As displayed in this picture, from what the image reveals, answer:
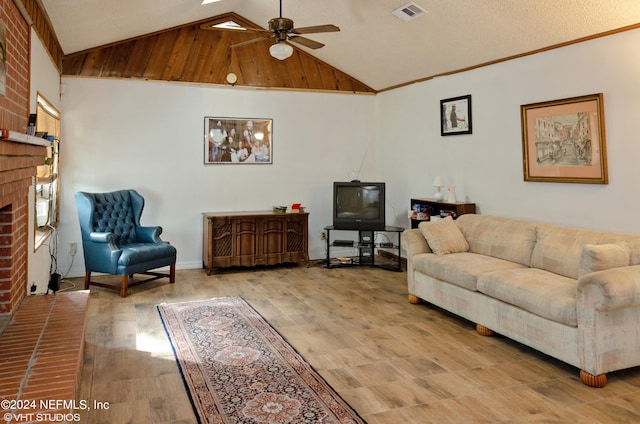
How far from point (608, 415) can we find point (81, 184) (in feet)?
18.6

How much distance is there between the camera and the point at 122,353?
3.30 meters

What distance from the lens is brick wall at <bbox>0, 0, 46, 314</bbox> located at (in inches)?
99.3

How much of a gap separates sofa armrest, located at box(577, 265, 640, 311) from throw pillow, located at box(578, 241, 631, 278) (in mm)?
188

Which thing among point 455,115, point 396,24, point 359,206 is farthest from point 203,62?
point 455,115

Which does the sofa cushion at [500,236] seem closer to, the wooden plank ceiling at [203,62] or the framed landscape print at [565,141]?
the framed landscape print at [565,141]

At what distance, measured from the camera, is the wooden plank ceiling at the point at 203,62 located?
5746mm

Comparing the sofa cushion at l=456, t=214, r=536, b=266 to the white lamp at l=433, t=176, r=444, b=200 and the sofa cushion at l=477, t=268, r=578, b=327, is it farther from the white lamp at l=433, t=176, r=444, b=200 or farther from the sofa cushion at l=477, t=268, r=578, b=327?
the white lamp at l=433, t=176, r=444, b=200

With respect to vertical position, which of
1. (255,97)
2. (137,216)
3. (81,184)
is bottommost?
(137,216)

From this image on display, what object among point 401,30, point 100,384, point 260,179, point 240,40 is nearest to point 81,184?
point 260,179

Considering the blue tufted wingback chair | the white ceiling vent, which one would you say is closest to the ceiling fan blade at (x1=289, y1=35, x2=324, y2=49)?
the white ceiling vent

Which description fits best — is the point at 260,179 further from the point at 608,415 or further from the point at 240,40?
the point at 608,415

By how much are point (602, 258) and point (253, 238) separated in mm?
4086

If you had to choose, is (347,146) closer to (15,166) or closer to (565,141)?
(565,141)

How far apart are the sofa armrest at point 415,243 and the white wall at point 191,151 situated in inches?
98.7
